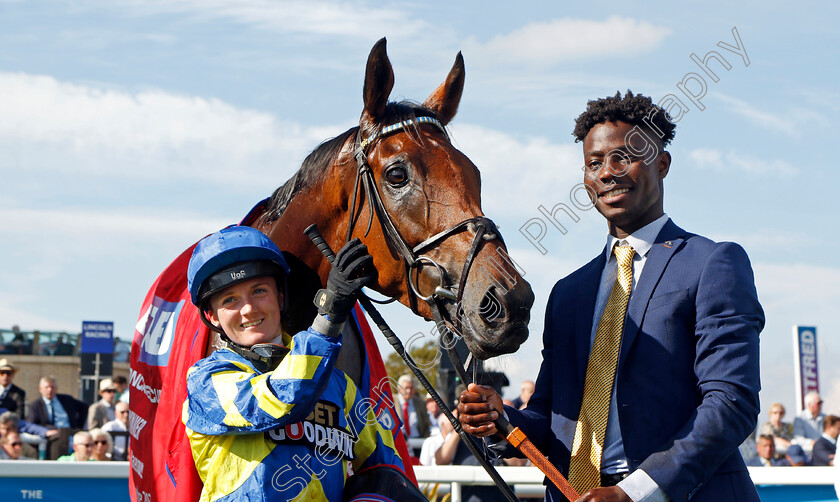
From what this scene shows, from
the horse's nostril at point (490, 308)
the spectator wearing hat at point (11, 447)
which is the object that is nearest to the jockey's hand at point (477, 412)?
the horse's nostril at point (490, 308)

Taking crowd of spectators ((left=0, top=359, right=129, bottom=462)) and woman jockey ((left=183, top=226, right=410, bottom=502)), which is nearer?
woman jockey ((left=183, top=226, right=410, bottom=502))

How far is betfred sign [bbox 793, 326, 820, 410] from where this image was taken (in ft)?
57.8

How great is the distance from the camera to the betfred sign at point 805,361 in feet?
57.8

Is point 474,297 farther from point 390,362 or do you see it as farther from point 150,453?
point 390,362

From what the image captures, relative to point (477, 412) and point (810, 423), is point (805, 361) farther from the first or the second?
point (477, 412)

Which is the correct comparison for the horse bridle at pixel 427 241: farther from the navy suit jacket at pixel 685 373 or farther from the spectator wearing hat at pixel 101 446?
the spectator wearing hat at pixel 101 446

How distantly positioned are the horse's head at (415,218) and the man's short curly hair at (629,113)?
1.57ft

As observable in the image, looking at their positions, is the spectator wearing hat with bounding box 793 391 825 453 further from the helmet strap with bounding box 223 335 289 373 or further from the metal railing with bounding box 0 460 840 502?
the helmet strap with bounding box 223 335 289 373

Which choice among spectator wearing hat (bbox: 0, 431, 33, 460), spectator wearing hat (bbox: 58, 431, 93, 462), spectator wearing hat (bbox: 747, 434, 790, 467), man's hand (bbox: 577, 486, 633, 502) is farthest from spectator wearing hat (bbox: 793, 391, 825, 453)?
man's hand (bbox: 577, 486, 633, 502)

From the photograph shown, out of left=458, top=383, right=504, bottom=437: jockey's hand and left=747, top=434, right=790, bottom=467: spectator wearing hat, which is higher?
left=458, top=383, right=504, bottom=437: jockey's hand

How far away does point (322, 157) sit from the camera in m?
3.40

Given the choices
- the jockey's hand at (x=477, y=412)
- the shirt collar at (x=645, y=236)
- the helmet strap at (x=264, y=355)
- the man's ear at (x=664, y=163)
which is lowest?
the jockey's hand at (x=477, y=412)

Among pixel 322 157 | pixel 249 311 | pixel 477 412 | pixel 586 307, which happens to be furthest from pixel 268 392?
pixel 322 157

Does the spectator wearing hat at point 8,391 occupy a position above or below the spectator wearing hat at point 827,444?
above
